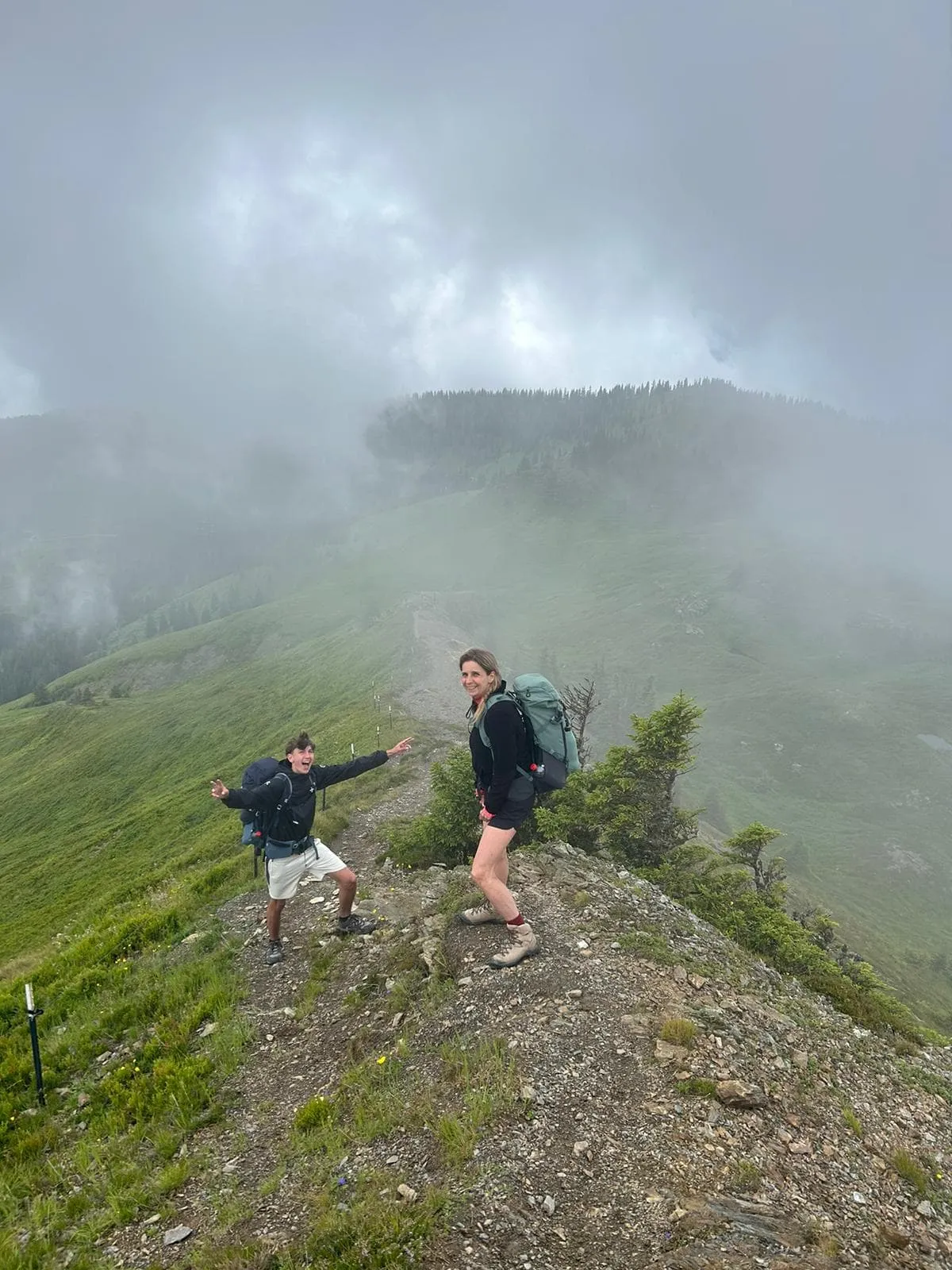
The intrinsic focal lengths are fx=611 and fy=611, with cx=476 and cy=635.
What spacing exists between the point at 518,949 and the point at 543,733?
4.01 m

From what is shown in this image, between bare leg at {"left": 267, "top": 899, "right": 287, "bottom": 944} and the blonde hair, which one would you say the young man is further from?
the blonde hair

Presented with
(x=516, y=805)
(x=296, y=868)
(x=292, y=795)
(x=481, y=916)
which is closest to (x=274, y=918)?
(x=296, y=868)

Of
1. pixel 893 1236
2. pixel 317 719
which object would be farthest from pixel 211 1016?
pixel 317 719

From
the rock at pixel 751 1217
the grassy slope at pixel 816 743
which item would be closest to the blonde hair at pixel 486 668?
the rock at pixel 751 1217

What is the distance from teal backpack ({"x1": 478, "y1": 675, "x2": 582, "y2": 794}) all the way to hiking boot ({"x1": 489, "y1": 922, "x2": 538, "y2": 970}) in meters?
2.90

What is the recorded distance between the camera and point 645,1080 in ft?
25.4

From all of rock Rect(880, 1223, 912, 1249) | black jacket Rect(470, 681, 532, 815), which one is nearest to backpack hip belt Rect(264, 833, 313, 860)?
black jacket Rect(470, 681, 532, 815)

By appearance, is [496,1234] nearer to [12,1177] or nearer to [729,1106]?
[729,1106]

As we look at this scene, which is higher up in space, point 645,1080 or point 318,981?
point 645,1080

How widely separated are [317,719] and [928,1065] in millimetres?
64053

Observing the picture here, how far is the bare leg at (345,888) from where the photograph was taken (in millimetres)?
12060

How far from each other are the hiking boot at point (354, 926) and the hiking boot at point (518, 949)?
11.2ft

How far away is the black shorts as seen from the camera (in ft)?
29.9

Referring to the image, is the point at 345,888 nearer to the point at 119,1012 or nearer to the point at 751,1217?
the point at 119,1012
